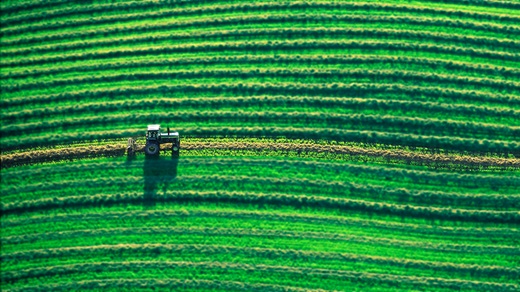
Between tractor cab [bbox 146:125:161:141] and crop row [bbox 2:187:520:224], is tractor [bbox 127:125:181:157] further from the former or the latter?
crop row [bbox 2:187:520:224]

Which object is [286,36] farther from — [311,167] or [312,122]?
[311,167]

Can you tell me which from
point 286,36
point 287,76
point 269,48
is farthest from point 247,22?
point 287,76

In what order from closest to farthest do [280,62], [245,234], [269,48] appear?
[245,234]
[280,62]
[269,48]

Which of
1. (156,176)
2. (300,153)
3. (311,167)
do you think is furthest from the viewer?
(300,153)

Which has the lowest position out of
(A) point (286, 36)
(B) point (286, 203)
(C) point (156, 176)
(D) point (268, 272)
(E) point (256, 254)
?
(D) point (268, 272)

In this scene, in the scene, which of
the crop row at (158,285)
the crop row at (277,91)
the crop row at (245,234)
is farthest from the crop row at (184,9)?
the crop row at (158,285)

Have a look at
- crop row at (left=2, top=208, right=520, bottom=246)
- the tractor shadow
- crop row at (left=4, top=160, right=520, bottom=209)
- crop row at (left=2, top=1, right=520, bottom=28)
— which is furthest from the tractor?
crop row at (left=2, top=1, right=520, bottom=28)

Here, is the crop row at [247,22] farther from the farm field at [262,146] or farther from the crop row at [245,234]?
the crop row at [245,234]

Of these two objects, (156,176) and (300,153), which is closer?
(156,176)
